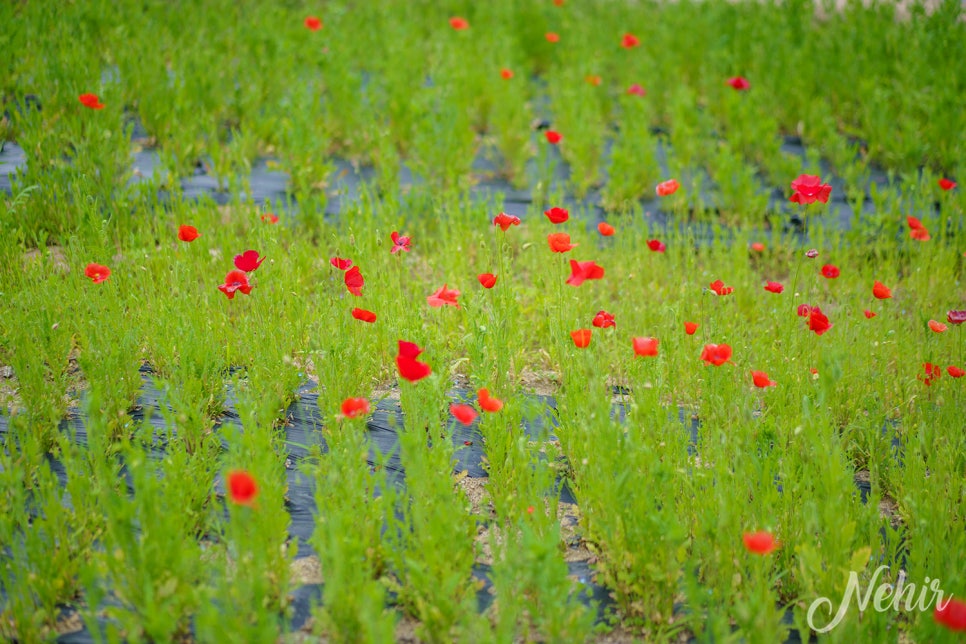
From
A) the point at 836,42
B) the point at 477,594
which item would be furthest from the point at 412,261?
the point at 836,42

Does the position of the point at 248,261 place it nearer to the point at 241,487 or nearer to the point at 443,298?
the point at 443,298

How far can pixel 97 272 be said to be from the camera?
10.2ft

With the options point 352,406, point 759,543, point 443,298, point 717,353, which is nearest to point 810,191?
point 717,353

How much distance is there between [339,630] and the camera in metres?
2.17

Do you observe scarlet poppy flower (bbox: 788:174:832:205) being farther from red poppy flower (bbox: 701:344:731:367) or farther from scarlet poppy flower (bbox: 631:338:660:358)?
scarlet poppy flower (bbox: 631:338:660:358)

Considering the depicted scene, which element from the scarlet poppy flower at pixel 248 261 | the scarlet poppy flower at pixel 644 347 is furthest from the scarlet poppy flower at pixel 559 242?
the scarlet poppy flower at pixel 248 261

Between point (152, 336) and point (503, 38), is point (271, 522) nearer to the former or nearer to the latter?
point (152, 336)

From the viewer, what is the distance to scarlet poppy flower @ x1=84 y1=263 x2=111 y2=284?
3064mm

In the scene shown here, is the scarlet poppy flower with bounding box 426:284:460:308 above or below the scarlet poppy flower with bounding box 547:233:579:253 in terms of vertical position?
below

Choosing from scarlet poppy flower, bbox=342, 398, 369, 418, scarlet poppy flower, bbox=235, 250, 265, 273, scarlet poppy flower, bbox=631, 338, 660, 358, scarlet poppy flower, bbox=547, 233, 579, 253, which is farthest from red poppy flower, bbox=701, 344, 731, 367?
scarlet poppy flower, bbox=235, 250, 265, 273

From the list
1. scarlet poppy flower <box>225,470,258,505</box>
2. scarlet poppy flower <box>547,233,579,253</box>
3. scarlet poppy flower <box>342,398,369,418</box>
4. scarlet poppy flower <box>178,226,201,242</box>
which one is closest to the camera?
scarlet poppy flower <box>225,470,258,505</box>

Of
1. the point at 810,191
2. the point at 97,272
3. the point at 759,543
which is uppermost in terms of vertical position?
the point at 810,191

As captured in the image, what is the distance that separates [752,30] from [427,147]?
12.4 feet

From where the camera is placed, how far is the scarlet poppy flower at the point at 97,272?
3.06m
